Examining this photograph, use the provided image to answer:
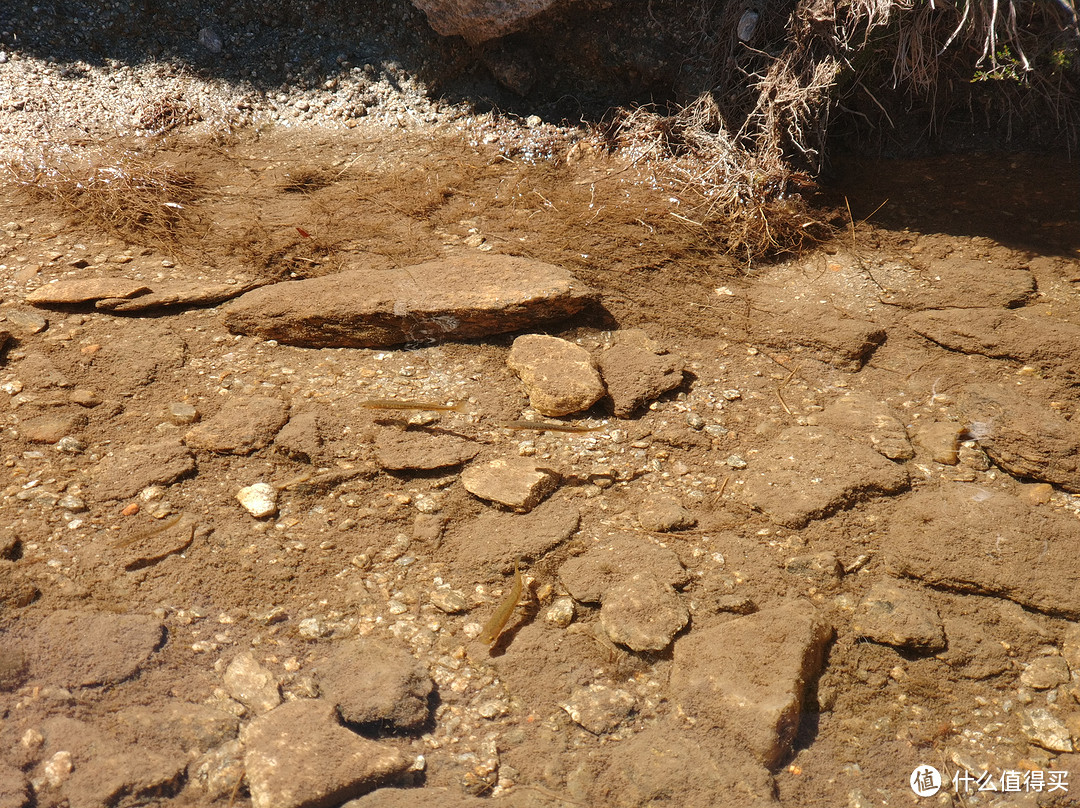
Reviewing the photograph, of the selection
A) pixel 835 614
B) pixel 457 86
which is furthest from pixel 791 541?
pixel 457 86

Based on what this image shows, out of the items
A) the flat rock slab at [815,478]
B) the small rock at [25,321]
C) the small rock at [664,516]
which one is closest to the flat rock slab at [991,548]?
the flat rock slab at [815,478]

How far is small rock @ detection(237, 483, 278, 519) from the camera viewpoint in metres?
2.15

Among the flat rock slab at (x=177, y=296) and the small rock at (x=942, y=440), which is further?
the flat rock slab at (x=177, y=296)

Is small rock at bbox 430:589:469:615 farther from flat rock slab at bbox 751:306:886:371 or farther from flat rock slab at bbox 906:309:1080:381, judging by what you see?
flat rock slab at bbox 906:309:1080:381

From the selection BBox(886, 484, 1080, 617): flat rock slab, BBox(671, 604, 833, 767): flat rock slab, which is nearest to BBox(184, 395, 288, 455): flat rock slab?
BBox(671, 604, 833, 767): flat rock slab

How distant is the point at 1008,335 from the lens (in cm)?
269

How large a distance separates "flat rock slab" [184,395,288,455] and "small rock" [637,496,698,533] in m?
1.18

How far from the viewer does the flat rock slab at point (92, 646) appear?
1.77 meters

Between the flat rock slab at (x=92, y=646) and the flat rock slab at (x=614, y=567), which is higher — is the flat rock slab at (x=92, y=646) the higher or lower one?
the lower one

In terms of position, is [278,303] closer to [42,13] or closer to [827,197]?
[827,197]

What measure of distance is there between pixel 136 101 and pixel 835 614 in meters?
4.16

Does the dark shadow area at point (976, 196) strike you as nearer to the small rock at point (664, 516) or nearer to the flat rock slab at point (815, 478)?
the flat rock slab at point (815, 478)

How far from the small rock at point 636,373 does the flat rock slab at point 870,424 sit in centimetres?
45

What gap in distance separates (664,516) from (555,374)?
24.6 inches
